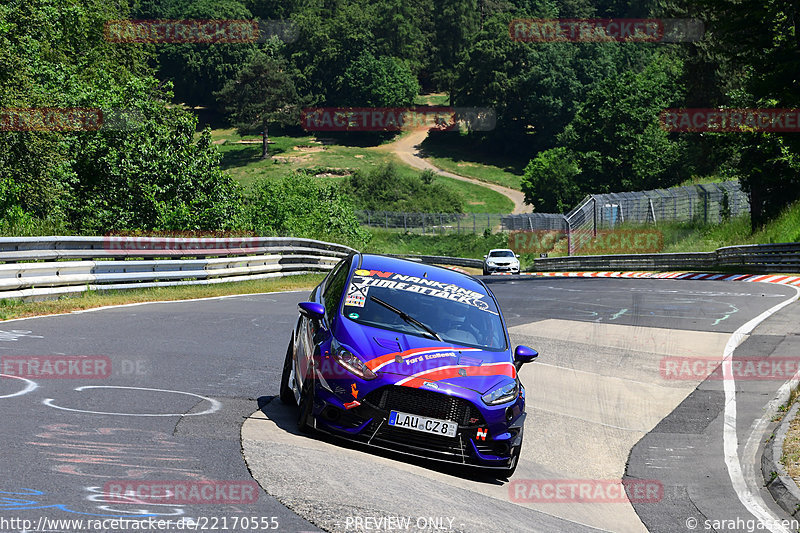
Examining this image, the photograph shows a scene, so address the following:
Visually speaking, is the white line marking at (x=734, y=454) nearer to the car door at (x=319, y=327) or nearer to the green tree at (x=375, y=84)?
the car door at (x=319, y=327)

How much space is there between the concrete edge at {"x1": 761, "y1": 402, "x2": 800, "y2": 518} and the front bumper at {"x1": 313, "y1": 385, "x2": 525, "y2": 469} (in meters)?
2.55

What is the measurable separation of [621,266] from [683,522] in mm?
36955

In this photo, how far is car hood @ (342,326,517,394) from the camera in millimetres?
7449

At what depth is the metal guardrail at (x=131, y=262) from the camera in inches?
603

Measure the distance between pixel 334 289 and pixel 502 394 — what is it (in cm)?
216

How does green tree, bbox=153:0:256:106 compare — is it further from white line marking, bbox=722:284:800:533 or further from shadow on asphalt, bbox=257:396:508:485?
shadow on asphalt, bbox=257:396:508:485

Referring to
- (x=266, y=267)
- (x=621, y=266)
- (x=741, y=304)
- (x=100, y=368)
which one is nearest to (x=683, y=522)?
(x=100, y=368)

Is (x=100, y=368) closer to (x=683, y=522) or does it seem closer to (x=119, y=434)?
(x=119, y=434)

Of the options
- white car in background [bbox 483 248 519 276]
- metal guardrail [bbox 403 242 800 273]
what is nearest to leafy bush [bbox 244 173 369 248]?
white car in background [bbox 483 248 519 276]

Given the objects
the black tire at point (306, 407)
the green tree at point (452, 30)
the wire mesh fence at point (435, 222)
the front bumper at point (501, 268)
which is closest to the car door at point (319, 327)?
the black tire at point (306, 407)

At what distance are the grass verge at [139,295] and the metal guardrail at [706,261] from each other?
16141 mm

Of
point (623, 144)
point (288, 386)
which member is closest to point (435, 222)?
point (623, 144)

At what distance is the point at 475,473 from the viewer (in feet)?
26.1

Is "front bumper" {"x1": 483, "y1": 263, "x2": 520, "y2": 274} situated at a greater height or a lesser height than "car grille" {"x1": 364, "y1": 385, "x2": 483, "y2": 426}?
lesser
